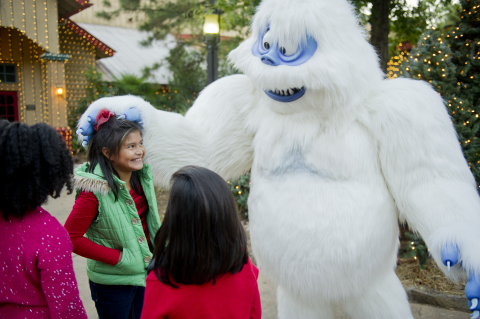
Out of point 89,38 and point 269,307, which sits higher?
point 89,38

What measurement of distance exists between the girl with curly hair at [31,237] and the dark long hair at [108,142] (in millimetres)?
490

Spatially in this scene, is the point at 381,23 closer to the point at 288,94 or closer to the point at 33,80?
the point at 288,94

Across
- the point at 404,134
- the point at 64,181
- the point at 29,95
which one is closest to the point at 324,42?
the point at 404,134

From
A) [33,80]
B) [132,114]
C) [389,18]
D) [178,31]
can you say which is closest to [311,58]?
[132,114]

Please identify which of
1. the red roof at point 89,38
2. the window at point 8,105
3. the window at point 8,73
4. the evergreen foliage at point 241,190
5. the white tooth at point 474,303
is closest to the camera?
the white tooth at point 474,303

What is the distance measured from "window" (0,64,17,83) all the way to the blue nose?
403 inches

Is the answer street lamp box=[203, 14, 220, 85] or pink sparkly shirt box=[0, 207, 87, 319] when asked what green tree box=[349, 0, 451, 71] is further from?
pink sparkly shirt box=[0, 207, 87, 319]

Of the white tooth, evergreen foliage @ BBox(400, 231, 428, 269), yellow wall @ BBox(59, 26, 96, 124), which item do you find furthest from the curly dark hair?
yellow wall @ BBox(59, 26, 96, 124)

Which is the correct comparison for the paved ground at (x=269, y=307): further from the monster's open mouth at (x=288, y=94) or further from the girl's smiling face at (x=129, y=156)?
the monster's open mouth at (x=288, y=94)

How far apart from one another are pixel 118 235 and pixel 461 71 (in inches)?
120

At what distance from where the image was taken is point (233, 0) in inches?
221

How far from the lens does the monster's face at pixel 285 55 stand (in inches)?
68.5

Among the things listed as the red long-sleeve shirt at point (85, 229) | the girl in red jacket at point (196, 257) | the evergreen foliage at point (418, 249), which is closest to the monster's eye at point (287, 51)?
the girl in red jacket at point (196, 257)

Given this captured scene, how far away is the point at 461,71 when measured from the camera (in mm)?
3232
